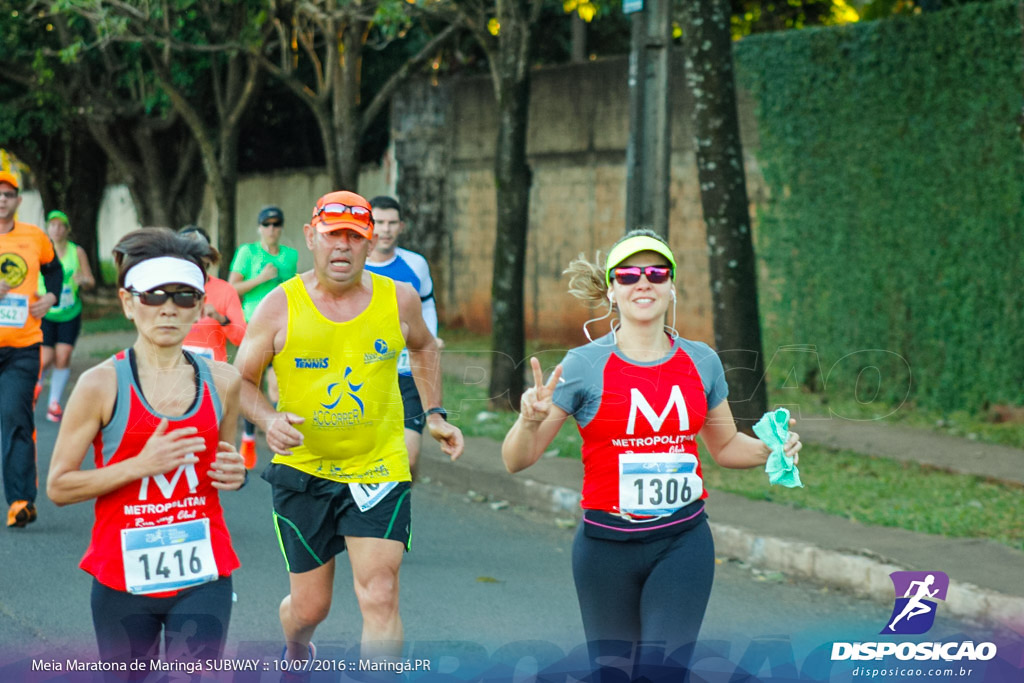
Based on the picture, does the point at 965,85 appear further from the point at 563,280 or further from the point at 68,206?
the point at 68,206

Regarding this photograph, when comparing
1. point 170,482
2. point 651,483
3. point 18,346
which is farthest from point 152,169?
point 651,483

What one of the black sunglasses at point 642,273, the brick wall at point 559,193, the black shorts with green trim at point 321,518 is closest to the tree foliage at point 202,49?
the brick wall at point 559,193

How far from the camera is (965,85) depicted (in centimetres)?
1149

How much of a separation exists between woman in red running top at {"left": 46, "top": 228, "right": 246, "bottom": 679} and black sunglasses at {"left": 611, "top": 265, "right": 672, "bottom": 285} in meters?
1.30

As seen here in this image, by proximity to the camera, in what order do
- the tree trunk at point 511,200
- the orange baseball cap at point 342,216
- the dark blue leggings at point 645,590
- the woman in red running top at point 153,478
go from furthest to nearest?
the tree trunk at point 511,200
the orange baseball cap at point 342,216
the dark blue leggings at point 645,590
the woman in red running top at point 153,478

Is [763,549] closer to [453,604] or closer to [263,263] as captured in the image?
[453,604]

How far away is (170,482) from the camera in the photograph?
12.1ft

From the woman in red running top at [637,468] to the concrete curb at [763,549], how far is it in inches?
99.2

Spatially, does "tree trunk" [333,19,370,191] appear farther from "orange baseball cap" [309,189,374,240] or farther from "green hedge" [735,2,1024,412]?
"orange baseball cap" [309,189,374,240]

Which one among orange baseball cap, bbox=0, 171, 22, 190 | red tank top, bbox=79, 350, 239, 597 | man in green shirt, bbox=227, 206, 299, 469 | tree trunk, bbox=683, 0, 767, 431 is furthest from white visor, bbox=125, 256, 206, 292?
man in green shirt, bbox=227, 206, 299, 469

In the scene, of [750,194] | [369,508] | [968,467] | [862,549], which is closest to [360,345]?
[369,508]

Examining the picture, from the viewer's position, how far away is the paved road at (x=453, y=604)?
18.3 ft

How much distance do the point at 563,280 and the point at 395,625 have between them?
12033mm

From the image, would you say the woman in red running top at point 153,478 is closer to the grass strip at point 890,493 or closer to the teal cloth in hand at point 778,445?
the teal cloth in hand at point 778,445
